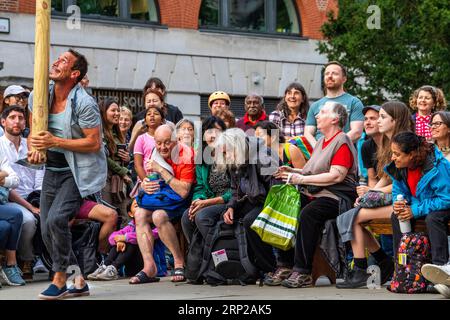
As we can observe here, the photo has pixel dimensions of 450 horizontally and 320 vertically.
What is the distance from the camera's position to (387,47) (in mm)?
22016

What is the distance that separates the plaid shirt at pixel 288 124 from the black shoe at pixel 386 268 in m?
2.51

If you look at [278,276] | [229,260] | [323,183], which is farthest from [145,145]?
[323,183]

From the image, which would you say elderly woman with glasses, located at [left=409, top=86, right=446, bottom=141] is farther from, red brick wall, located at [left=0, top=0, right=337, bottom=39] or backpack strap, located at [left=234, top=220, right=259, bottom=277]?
red brick wall, located at [left=0, top=0, right=337, bottom=39]

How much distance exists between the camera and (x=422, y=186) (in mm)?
9727

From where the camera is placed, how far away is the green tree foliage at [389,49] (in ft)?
68.2

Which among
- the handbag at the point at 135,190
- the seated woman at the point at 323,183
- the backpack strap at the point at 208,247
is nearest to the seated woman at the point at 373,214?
the seated woman at the point at 323,183

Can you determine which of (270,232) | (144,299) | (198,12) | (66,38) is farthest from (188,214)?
(198,12)

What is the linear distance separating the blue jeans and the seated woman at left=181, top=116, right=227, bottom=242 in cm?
180

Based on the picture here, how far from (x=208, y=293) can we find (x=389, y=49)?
12.8 meters

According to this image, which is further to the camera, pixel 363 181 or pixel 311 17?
pixel 311 17

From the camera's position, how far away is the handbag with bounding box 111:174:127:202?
13.1 metres

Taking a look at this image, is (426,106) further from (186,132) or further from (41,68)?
(41,68)

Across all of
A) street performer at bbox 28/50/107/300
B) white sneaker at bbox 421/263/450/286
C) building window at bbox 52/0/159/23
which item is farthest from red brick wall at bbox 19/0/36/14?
white sneaker at bbox 421/263/450/286

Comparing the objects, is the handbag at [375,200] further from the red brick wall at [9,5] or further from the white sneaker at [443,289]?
the red brick wall at [9,5]
